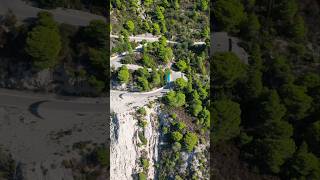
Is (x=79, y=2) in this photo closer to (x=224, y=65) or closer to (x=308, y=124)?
(x=224, y=65)

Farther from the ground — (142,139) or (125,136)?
(125,136)

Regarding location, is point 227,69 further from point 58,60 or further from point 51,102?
point 51,102

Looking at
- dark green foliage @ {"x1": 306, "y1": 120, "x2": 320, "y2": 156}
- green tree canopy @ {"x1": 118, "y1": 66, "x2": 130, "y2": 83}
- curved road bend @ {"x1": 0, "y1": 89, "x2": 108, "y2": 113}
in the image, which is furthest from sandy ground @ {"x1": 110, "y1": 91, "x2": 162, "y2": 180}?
dark green foliage @ {"x1": 306, "y1": 120, "x2": 320, "y2": 156}

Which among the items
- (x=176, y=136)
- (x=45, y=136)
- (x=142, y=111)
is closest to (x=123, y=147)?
(x=142, y=111)

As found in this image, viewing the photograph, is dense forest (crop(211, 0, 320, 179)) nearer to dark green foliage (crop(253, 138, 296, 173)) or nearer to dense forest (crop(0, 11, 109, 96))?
dark green foliage (crop(253, 138, 296, 173))

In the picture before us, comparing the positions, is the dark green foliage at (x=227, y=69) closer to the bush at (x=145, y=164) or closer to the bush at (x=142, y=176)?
the bush at (x=145, y=164)

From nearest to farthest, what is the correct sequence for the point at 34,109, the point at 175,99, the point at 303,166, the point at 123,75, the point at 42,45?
the point at 42,45, the point at 303,166, the point at 34,109, the point at 123,75, the point at 175,99

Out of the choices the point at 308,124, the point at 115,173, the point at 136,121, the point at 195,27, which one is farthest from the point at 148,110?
the point at 308,124
